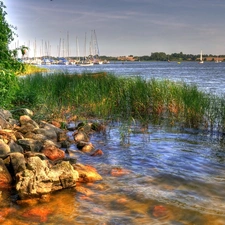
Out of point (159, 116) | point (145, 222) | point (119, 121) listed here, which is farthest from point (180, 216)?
point (159, 116)

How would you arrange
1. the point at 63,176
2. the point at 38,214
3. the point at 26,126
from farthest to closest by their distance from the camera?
the point at 26,126 → the point at 63,176 → the point at 38,214

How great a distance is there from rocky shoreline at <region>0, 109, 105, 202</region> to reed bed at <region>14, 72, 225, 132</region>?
2.24 meters

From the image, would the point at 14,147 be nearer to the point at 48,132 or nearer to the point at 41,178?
the point at 41,178

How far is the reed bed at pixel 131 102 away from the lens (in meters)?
12.2

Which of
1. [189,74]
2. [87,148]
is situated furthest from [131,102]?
[189,74]

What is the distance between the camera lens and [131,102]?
1480cm

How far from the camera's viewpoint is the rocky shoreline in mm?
5934

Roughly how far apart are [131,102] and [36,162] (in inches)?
354

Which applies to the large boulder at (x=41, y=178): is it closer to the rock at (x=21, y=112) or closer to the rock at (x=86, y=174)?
the rock at (x=86, y=174)

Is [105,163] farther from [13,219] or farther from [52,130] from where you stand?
[13,219]

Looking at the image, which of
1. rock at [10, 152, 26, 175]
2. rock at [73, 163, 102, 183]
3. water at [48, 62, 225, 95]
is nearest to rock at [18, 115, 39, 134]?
rock at [10, 152, 26, 175]

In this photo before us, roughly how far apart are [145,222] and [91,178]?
190 centimetres

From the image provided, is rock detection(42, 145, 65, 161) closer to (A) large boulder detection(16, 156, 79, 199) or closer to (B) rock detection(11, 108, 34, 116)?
(A) large boulder detection(16, 156, 79, 199)

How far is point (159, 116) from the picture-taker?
1388 cm
